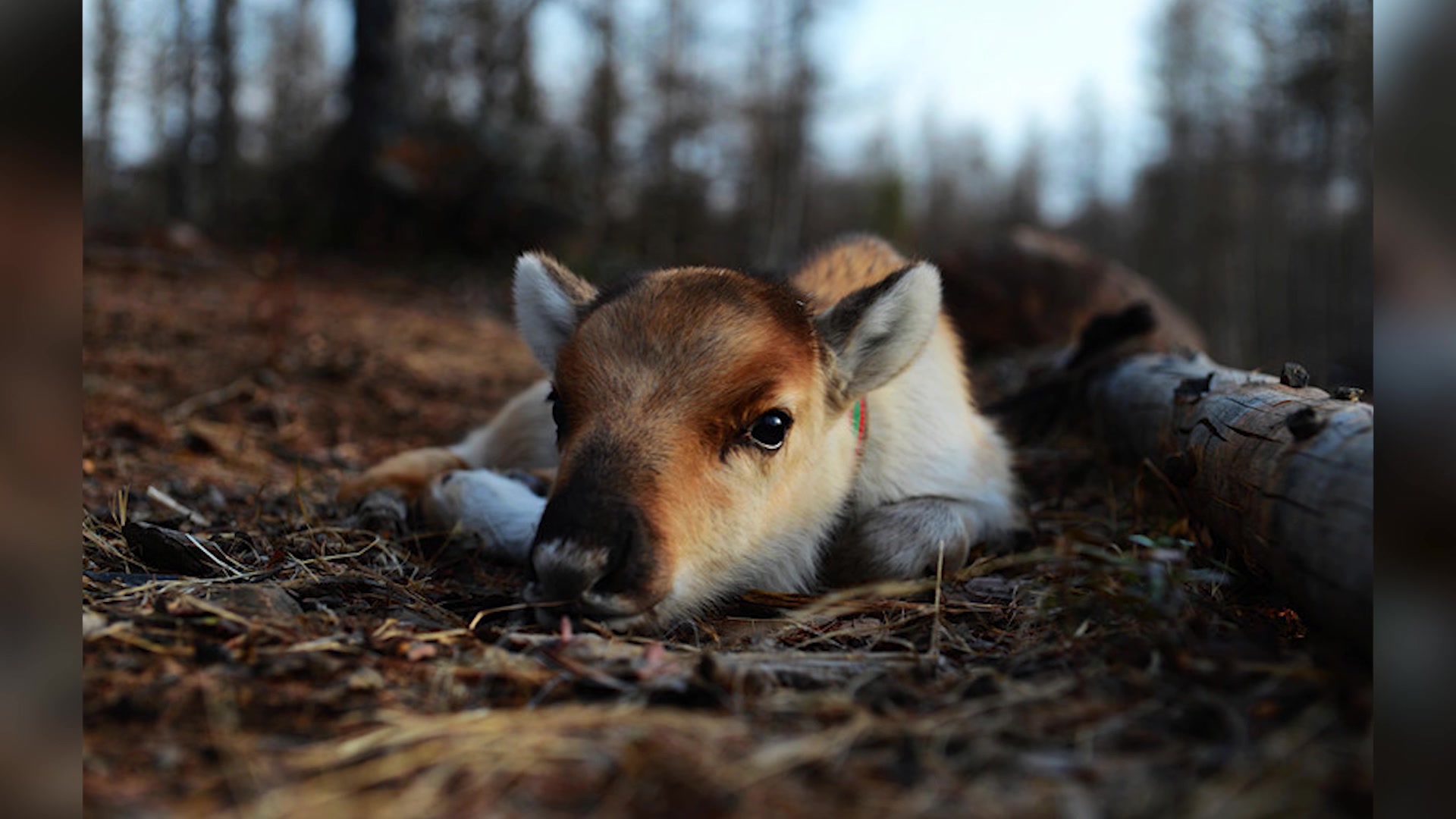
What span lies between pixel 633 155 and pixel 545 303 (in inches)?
1088

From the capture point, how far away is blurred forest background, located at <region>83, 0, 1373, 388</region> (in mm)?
15406

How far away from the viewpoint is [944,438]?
16.1ft

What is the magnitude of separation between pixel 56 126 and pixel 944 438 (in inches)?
160

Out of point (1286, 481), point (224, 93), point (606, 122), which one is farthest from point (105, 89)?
point (1286, 481)

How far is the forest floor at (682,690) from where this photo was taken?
5.92 feet

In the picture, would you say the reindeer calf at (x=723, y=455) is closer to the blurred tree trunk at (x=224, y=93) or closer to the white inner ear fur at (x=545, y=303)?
the white inner ear fur at (x=545, y=303)

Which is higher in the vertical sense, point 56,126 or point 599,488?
point 56,126

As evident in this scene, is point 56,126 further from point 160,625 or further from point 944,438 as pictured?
point 944,438

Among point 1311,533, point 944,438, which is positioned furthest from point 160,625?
point 944,438

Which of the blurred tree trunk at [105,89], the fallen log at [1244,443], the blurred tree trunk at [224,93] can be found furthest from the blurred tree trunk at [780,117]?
the fallen log at [1244,443]

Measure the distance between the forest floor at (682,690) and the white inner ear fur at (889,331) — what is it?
95 centimetres

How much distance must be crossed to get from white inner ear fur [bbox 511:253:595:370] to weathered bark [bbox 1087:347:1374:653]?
259 cm

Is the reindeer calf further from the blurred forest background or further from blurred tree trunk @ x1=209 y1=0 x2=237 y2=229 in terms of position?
blurred tree trunk @ x1=209 y1=0 x2=237 y2=229

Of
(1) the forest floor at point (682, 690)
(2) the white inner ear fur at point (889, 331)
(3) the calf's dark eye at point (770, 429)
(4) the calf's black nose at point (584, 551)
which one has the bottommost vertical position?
(1) the forest floor at point (682, 690)
